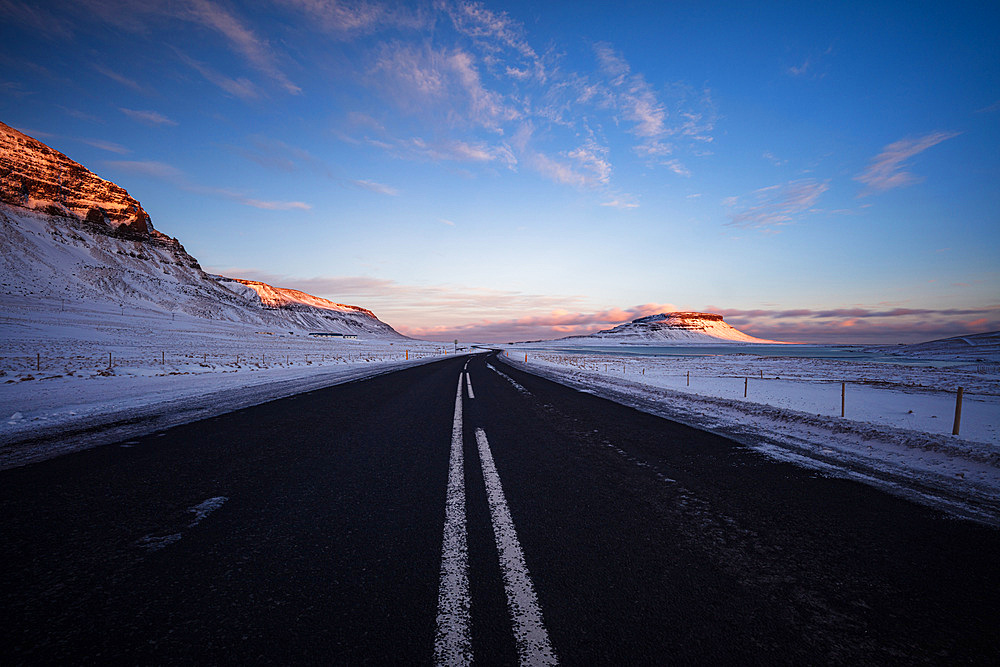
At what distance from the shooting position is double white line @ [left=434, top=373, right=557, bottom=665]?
1.96 metres

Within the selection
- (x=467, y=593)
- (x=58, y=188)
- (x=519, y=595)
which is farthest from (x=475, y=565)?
(x=58, y=188)

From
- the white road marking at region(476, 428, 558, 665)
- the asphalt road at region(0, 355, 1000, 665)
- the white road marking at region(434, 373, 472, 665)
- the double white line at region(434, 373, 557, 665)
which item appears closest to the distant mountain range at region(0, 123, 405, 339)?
the asphalt road at region(0, 355, 1000, 665)

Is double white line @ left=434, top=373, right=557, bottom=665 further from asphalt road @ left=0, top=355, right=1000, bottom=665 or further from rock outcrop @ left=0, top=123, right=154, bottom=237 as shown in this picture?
rock outcrop @ left=0, top=123, right=154, bottom=237

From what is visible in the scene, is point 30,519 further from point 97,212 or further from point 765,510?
point 97,212

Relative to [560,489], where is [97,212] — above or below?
above

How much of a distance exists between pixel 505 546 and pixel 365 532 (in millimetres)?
1146

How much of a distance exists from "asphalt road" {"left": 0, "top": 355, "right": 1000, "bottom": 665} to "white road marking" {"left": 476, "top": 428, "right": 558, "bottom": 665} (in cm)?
1

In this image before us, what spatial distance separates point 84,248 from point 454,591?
169 m

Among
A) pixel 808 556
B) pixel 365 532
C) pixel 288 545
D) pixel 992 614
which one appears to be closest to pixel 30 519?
pixel 288 545

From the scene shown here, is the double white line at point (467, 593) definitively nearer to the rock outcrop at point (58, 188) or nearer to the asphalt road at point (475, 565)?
the asphalt road at point (475, 565)

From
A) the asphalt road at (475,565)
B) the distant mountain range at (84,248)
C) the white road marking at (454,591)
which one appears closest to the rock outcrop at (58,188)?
the distant mountain range at (84,248)

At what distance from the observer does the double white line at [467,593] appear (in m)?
1.96

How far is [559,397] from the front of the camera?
12836mm

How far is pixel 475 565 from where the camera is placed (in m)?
2.79
